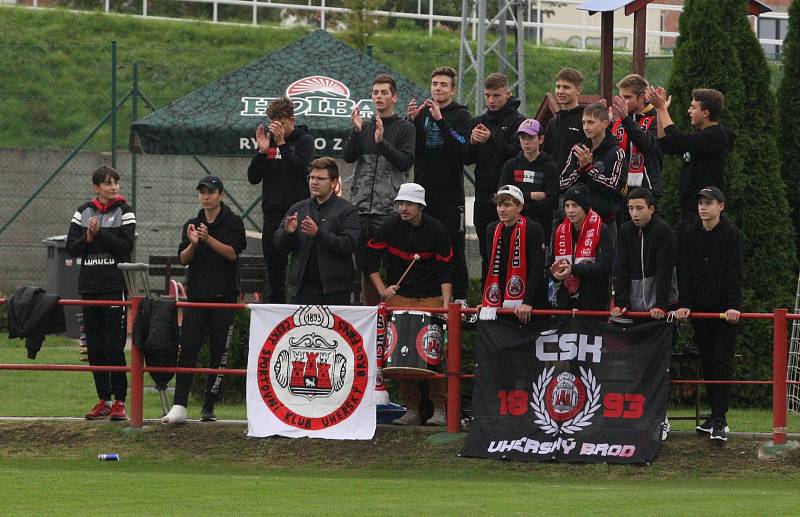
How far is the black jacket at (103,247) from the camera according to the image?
13242 millimetres

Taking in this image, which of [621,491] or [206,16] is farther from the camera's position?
[206,16]

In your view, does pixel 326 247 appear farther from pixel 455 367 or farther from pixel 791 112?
pixel 791 112

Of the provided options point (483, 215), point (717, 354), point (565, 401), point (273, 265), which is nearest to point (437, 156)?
point (483, 215)

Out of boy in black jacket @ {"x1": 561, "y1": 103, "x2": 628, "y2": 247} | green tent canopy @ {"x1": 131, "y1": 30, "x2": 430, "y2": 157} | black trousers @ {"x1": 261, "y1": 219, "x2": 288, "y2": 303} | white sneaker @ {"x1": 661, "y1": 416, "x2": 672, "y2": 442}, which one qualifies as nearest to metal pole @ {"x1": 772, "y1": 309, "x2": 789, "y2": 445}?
white sneaker @ {"x1": 661, "y1": 416, "x2": 672, "y2": 442}

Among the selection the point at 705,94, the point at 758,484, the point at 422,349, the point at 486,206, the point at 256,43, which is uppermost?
the point at 256,43

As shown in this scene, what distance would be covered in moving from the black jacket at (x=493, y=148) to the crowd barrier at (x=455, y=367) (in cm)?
137

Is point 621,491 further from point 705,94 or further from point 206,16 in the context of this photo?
point 206,16

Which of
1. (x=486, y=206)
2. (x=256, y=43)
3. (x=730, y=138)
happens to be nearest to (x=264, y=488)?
(x=486, y=206)

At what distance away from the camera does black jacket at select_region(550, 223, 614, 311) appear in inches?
476

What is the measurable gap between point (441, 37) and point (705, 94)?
80.1 ft

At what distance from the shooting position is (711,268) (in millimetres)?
12086

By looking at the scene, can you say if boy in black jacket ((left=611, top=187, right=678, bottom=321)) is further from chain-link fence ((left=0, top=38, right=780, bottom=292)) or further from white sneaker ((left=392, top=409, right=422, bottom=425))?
chain-link fence ((left=0, top=38, right=780, bottom=292))

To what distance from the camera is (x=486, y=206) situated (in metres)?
13.4

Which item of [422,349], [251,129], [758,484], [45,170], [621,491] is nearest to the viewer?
[621,491]
